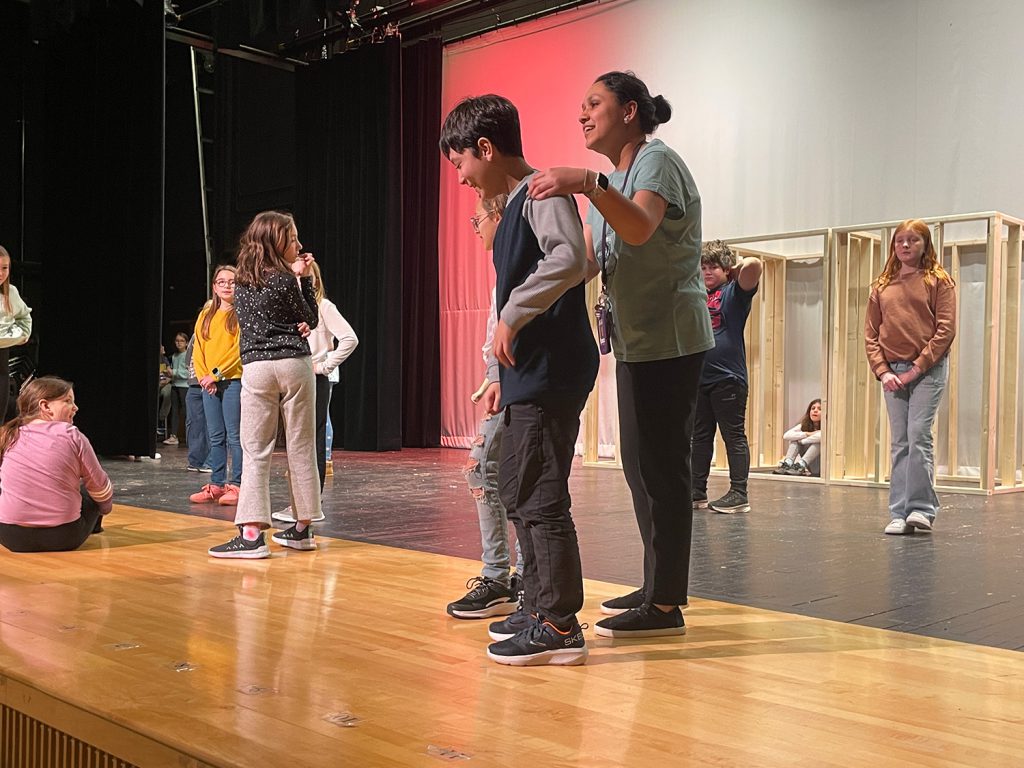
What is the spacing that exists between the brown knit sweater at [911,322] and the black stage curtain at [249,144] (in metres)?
7.80

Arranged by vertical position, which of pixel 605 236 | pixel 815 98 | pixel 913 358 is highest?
pixel 815 98

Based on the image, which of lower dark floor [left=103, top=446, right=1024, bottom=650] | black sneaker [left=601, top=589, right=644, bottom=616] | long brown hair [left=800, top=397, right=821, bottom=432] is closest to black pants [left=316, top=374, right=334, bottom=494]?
lower dark floor [left=103, top=446, right=1024, bottom=650]

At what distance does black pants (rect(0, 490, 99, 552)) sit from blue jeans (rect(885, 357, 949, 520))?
3143 millimetres

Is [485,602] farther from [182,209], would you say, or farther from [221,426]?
[182,209]

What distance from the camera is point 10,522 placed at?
348 centimetres

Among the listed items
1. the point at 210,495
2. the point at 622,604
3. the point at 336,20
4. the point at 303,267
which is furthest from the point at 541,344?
the point at 336,20

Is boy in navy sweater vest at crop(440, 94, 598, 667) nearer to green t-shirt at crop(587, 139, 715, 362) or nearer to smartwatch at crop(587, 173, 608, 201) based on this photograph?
smartwatch at crop(587, 173, 608, 201)

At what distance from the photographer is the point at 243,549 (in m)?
3.48

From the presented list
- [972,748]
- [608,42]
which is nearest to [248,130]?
[608,42]

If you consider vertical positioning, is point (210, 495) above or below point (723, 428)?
below

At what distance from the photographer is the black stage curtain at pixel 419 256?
1041cm

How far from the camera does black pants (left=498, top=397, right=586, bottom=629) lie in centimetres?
212

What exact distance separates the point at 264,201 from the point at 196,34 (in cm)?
178

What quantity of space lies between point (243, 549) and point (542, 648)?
1652 millimetres
